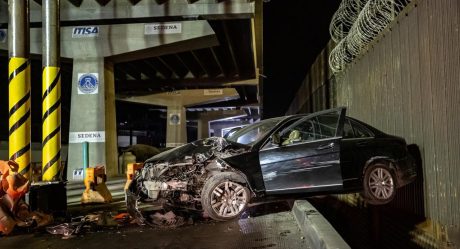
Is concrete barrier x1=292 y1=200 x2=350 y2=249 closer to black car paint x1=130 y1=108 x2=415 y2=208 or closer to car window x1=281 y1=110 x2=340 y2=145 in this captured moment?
black car paint x1=130 y1=108 x2=415 y2=208

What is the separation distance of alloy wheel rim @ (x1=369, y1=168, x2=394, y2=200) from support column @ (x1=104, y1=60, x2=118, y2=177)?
42.4ft

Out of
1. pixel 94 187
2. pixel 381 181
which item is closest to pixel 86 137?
pixel 94 187

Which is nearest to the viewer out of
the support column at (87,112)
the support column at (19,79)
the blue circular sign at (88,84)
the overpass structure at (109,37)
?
the support column at (19,79)

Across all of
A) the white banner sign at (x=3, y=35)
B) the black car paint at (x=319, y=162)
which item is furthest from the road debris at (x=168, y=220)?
the white banner sign at (x=3, y=35)

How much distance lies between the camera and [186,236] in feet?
19.9

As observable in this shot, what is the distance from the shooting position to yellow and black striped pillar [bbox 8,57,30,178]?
24.8ft

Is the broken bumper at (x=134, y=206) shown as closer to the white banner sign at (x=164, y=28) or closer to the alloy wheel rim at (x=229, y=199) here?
the alloy wheel rim at (x=229, y=199)

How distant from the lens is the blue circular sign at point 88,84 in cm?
1789

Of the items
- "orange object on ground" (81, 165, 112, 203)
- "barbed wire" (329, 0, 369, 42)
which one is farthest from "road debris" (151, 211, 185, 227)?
"barbed wire" (329, 0, 369, 42)

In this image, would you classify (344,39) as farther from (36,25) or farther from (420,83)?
(36,25)

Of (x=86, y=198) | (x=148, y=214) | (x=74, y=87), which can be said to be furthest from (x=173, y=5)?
(x=148, y=214)

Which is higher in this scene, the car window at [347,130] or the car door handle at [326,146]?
the car window at [347,130]

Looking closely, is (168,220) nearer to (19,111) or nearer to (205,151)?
(205,151)

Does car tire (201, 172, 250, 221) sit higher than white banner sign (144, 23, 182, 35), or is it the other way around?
white banner sign (144, 23, 182, 35)
